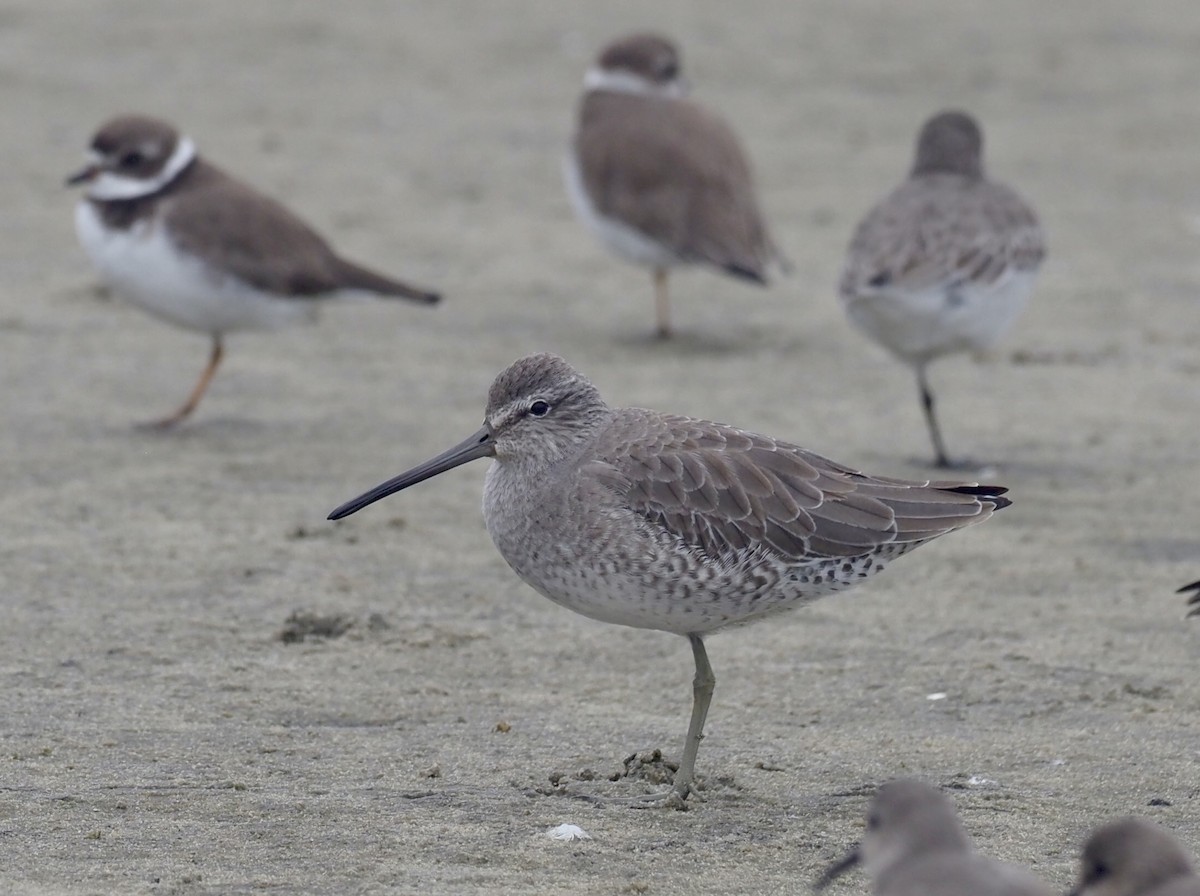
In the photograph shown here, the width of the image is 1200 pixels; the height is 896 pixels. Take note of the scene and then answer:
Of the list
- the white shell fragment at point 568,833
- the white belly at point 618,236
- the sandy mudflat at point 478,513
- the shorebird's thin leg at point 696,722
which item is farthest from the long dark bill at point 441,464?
the white belly at point 618,236

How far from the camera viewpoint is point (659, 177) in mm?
12078

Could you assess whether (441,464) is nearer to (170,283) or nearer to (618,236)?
(170,283)

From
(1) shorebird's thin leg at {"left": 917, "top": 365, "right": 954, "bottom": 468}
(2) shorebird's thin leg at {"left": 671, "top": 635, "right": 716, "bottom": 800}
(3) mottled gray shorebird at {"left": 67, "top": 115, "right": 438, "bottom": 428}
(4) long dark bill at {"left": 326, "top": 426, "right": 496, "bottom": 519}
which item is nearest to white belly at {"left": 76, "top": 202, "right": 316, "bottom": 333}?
(3) mottled gray shorebird at {"left": 67, "top": 115, "right": 438, "bottom": 428}

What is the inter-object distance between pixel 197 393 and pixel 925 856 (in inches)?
245

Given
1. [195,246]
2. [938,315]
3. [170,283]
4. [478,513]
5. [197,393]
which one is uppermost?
→ [938,315]

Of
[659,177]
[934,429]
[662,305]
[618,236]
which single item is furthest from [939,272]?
[659,177]

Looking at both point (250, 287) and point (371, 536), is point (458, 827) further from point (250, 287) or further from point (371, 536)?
point (250, 287)

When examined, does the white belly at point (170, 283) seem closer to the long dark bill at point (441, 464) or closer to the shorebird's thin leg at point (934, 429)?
the shorebird's thin leg at point (934, 429)

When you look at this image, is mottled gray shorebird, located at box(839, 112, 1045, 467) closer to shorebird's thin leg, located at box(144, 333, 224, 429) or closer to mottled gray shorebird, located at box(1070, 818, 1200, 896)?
shorebird's thin leg, located at box(144, 333, 224, 429)

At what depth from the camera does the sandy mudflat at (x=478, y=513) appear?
217 inches

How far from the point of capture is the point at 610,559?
5.64 m

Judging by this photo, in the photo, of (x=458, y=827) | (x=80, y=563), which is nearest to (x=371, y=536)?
(x=80, y=563)

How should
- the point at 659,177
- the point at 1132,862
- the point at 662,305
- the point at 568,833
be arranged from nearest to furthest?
the point at 1132,862 → the point at 568,833 → the point at 662,305 → the point at 659,177

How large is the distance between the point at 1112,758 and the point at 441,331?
609 centimetres
